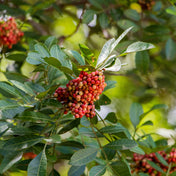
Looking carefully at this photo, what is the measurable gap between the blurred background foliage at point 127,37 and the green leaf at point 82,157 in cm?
89

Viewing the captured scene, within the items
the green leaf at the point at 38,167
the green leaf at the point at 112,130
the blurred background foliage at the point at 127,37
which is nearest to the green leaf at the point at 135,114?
the blurred background foliage at the point at 127,37

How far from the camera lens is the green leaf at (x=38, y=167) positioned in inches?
31.4

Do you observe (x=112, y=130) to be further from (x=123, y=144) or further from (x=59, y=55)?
(x=59, y=55)

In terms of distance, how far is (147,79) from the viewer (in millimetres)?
2426

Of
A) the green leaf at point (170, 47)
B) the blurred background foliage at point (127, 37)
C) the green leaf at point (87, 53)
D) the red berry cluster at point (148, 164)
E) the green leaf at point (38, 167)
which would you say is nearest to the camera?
the green leaf at point (38, 167)

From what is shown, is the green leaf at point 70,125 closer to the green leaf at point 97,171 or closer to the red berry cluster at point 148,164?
the green leaf at point 97,171

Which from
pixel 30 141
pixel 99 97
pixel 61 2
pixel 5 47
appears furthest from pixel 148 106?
pixel 30 141

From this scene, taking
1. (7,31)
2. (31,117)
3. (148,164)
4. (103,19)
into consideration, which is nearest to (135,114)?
(148,164)

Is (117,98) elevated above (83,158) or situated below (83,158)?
below

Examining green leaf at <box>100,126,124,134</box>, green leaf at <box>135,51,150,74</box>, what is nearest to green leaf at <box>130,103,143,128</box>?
green leaf at <box>100,126,124,134</box>

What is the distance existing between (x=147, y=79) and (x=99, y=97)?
1.51 meters

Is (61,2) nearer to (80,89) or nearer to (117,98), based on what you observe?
A: (117,98)

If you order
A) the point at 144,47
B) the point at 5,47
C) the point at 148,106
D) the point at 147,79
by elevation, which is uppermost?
the point at 144,47

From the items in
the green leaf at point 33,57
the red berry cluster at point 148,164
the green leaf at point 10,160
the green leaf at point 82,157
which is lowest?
the red berry cluster at point 148,164
